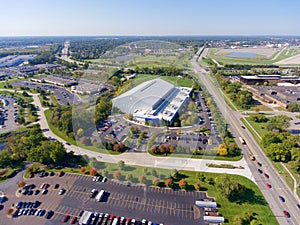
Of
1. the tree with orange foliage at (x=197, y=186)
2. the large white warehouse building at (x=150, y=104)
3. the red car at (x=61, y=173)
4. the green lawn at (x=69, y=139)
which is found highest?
the large white warehouse building at (x=150, y=104)

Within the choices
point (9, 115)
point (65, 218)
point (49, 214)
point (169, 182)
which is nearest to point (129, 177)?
point (169, 182)

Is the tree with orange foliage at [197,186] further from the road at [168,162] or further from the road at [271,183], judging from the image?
the road at [271,183]

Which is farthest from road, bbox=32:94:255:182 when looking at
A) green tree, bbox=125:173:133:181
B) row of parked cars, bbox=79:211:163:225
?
row of parked cars, bbox=79:211:163:225

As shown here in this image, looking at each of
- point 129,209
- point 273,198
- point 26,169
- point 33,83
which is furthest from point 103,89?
point 273,198

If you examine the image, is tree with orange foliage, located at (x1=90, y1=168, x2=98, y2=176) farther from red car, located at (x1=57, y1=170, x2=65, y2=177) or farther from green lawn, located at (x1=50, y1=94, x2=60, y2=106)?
green lawn, located at (x1=50, y1=94, x2=60, y2=106)

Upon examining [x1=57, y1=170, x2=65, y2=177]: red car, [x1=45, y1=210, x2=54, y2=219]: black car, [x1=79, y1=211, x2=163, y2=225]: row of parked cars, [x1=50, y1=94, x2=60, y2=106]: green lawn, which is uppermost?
[x1=50, y1=94, x2=60, y2=106]: green lawn

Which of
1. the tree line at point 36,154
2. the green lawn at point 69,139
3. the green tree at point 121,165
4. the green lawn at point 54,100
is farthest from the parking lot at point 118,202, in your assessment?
the green lawn at point 54,100
